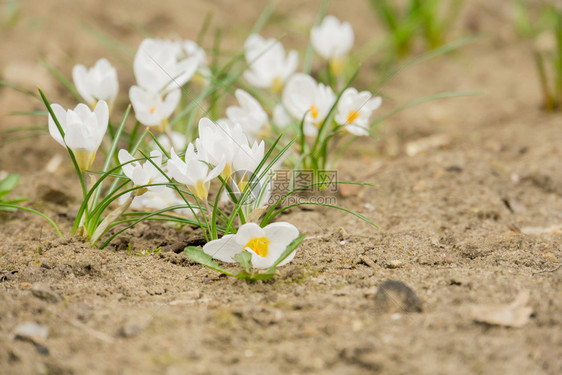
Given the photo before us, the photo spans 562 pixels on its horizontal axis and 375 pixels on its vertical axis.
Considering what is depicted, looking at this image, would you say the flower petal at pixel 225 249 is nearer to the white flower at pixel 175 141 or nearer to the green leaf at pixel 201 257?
the green leaf at pixel 201 257

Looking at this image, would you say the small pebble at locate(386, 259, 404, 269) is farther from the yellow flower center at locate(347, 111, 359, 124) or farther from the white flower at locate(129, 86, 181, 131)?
the white flower at locate(129, 86, 181, 131)

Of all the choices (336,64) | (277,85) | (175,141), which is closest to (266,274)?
(175,141)

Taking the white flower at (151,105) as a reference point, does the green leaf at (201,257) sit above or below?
below

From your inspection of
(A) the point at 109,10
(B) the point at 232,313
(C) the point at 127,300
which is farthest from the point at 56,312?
(A) the point at 109,10

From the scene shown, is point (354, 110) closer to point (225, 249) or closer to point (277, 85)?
point (277, 85)

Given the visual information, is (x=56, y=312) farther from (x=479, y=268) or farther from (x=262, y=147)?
(x=479, y=268)

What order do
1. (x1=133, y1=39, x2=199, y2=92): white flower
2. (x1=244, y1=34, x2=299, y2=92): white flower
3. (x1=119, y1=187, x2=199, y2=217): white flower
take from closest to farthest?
(x1=119, y1=187, x2=199, y2=217): white flower → (x1=133, y1=39, x2=199, y2=92): white flower → (x1=244, y1=34, x2=299, y2=92): white flower

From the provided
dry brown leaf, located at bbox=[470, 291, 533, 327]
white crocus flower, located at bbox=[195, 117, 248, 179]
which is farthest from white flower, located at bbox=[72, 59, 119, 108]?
dry brown leaf, located at bbox=[470, 291, 533, 327]

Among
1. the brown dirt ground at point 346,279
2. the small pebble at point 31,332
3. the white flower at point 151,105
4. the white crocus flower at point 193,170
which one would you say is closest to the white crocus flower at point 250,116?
the white flower at point 151,105
